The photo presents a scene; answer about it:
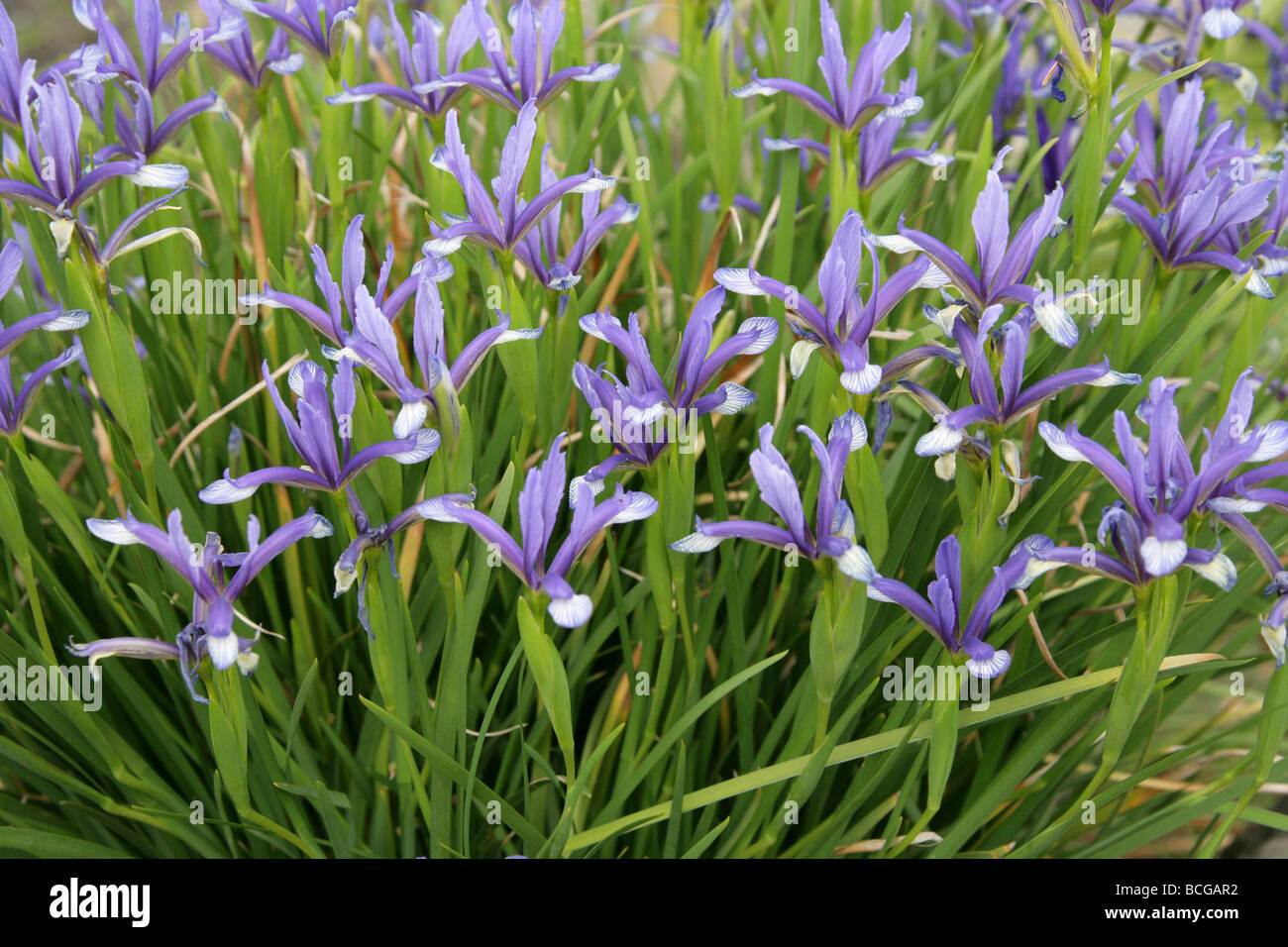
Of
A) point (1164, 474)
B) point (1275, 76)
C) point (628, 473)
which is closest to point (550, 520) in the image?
point (628, 473)

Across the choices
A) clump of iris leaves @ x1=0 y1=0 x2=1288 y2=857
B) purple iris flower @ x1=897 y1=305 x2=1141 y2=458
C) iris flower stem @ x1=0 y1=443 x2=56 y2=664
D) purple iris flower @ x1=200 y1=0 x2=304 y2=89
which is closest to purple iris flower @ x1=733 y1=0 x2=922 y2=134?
clump of iris leaves @ x1=0 y1=0 x2=1288 y2=857

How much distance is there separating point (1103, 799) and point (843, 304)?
2.06 feet

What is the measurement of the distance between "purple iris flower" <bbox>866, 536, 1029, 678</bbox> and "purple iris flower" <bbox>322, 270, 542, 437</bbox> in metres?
0.43

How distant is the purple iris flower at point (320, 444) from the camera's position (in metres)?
0.91

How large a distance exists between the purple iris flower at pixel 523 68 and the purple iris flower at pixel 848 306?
40 cm

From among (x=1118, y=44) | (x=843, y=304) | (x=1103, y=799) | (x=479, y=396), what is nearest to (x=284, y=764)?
(x=479, y=396)

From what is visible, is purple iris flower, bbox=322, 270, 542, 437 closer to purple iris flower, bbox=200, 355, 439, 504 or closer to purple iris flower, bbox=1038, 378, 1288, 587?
purple iris flower, bbox=200, 355, 439, 504

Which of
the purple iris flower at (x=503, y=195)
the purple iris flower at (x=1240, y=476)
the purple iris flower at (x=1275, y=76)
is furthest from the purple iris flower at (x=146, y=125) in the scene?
the purple iris flower at (x=1275, y=76)

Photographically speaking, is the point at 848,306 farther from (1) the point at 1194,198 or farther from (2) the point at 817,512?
(1) the point at 1194,198

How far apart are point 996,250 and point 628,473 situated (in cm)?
42

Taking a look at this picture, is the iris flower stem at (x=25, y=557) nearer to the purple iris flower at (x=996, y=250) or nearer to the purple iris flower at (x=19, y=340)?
the purple iris flower at (x=19, y=340)

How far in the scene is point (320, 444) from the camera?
3.05 ft

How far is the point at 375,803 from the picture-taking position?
127cm

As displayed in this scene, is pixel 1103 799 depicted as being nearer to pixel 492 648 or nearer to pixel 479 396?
pixel 492 648
